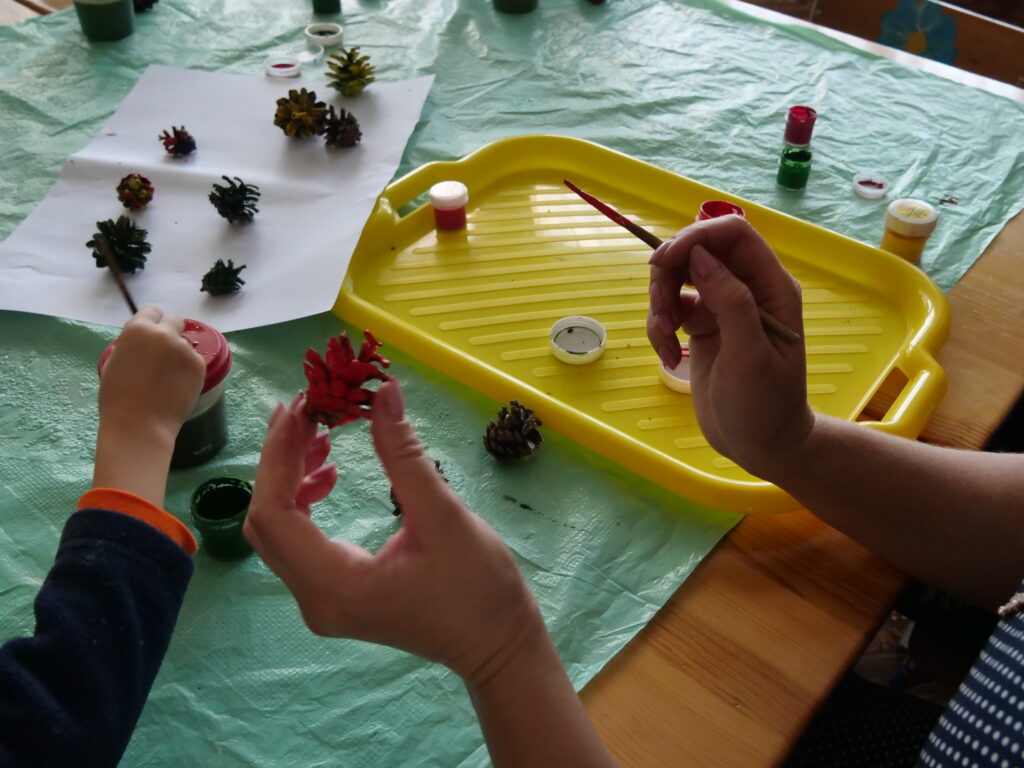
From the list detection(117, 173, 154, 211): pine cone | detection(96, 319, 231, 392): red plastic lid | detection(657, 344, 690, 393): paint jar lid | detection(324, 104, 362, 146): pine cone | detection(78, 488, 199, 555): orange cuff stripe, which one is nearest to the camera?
detection(78, 488, 199, 555): orange cuff stripe

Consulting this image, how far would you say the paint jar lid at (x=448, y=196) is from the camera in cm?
103

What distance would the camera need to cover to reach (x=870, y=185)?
44.7 inches

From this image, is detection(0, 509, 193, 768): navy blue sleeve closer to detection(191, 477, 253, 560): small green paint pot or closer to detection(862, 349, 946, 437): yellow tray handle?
detection(191, 477, 253, 560): small green paint pot

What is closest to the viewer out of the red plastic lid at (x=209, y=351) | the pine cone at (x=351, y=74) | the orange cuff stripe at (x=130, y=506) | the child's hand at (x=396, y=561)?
the child's hand at (x=396, y=561)

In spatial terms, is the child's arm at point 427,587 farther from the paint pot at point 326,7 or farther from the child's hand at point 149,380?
the paint pot at point 326,7

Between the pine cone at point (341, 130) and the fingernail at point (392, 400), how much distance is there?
0.78 metres

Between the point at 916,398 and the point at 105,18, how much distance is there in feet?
4.37

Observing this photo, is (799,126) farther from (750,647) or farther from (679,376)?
(750,647)

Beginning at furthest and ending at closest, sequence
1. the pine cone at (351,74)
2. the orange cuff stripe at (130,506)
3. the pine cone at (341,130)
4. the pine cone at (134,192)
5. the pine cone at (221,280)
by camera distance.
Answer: the pine cone at (351,74) → the pine cone at (341,130) → the pine cone at (134,192) → the pine cone at (221,280) → the orange cuff stripe at (130,506)

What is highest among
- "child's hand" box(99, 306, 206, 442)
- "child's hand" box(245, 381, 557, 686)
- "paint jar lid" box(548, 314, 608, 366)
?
"child's hand" box(245, 381, 557, 686)

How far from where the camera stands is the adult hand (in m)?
0.64

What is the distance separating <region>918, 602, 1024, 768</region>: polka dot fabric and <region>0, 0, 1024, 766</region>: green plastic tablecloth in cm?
21

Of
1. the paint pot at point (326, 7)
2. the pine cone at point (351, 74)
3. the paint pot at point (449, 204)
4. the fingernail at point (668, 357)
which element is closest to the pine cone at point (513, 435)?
the fingernail at point (668, 357)

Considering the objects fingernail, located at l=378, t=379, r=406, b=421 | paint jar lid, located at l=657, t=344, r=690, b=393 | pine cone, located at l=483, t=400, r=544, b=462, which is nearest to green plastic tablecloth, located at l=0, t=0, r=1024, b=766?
pine cone, located at l=483, t=400, r=544, b=462
